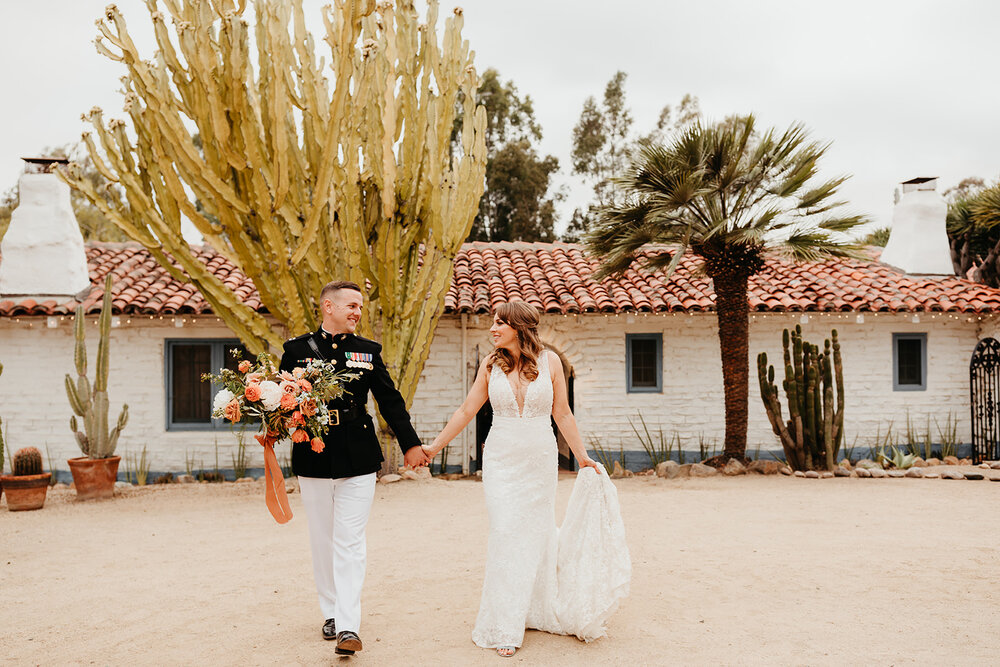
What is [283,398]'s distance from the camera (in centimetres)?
349

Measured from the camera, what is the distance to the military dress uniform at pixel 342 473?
3.55 meters

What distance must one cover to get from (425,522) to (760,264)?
6.39m

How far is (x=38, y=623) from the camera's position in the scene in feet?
14.1

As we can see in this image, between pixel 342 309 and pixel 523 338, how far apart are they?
3.34 feet

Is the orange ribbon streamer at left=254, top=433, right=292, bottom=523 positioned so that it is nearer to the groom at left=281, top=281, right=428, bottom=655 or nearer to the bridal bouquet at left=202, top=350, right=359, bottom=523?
the bridal bouquet at left=202, top=350, right=359, bottom=523

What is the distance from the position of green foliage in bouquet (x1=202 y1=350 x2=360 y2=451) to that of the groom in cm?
9

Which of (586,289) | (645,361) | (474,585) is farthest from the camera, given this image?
(645,361)

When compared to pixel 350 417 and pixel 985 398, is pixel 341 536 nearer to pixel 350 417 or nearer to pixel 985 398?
pixel 350 417

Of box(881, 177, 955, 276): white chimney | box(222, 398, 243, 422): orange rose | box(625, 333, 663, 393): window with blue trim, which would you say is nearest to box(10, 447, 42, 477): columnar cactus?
box(222, 398, 243, 422): orange rose

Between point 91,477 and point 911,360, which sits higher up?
point 911,360

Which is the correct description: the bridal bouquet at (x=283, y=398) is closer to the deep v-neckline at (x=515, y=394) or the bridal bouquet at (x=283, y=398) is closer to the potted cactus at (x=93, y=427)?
the deep v-neckline at (x=515, y=394)

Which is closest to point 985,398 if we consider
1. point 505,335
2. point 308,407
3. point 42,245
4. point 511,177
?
point 505,335

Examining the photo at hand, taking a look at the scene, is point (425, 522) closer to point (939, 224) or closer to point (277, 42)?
point (277, 42)

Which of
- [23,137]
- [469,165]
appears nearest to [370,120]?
[469,165]
